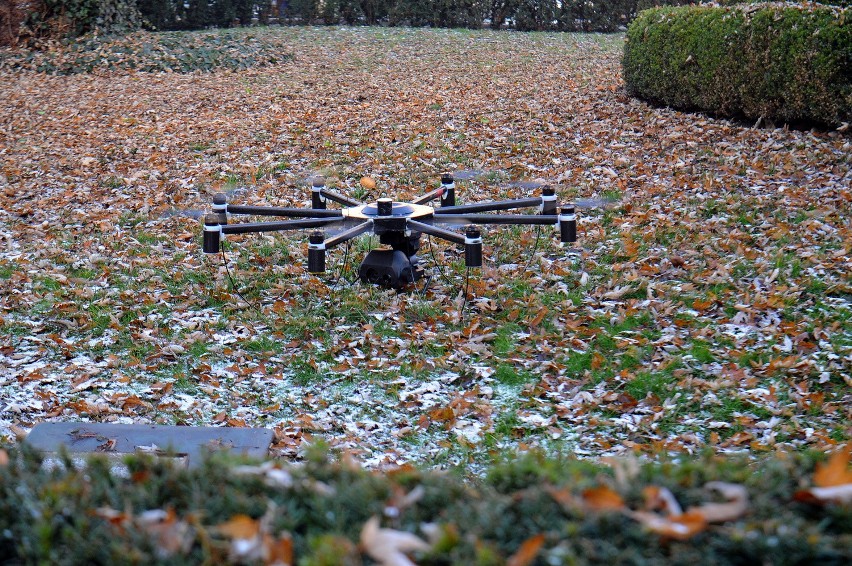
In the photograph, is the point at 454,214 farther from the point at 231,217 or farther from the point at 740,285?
the point at 231,217

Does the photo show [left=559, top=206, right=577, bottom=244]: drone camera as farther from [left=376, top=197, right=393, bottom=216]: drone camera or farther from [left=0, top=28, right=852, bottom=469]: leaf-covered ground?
[left=376, top=197, right=393, bottom=216]: drone camera

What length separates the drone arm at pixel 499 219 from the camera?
563cm

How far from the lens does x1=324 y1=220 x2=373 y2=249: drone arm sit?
17.8 ft

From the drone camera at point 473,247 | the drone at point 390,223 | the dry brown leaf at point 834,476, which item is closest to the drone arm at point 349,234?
the drone at point 390,223

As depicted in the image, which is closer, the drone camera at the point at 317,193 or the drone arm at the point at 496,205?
the drone arm at the point at 496,205

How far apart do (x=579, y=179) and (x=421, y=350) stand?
13.4 ft

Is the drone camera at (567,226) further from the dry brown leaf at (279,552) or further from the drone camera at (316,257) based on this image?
the dry brown leaf at (279,552)

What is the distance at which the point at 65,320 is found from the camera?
19.0 feet

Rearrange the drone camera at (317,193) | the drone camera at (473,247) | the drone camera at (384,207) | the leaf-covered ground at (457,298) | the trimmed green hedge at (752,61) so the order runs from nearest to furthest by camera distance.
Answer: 1. the leaf-covered ground at (457,298)
2. the drone camera at (473,247)
3. the drone camera at (384,207)
4. the drone camera at (317,193)
5. the trimmed green hedge at (752,61)

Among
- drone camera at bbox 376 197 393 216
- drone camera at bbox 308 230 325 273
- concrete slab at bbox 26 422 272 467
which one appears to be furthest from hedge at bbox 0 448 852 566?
drone camera at bbox 376 197 393 216

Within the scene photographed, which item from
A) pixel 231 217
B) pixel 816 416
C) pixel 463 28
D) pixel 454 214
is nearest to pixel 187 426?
pixel 454 214

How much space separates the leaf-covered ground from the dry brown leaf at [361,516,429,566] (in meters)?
2.42

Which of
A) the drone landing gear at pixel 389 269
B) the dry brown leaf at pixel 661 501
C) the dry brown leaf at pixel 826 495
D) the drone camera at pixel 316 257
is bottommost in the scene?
the drone landing gear at pixel 389 269

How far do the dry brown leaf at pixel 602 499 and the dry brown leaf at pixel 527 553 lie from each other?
6.0 inches
